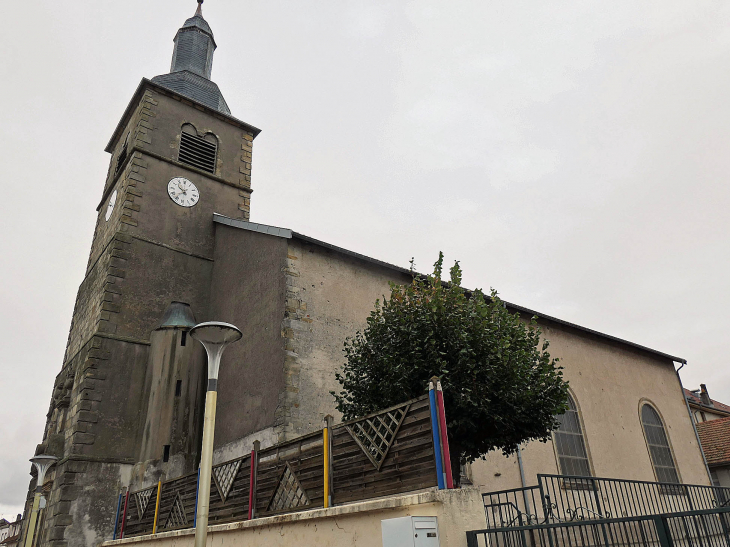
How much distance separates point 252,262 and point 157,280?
11.2ft

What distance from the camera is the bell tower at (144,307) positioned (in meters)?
12.6

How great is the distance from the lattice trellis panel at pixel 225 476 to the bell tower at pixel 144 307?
17.1ft

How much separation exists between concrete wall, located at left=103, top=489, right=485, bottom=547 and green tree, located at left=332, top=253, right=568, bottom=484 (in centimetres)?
237

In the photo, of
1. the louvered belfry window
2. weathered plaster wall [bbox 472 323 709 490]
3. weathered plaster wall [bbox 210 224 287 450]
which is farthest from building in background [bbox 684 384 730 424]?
the louvered belfry window

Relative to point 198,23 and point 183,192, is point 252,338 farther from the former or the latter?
point 198,23

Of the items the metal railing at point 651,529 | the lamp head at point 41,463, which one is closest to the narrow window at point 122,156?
the lamp head at point 41,463

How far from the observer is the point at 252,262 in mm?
13930

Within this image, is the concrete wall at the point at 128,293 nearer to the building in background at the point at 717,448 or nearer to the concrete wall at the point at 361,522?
the concrete wall at the point at 361,522

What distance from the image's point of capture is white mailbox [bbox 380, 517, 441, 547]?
15.2ft

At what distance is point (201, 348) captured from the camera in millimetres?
14680

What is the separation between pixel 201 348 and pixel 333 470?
9.25 metres

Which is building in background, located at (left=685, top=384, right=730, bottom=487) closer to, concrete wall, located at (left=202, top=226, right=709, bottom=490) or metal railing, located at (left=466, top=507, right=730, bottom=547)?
concrete wall, located at (left=202, top=226, right=709, bottom=490)

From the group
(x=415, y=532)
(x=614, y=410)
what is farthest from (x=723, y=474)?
→ (x=415, y=532)

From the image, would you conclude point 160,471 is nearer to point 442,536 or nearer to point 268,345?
point 268,345
